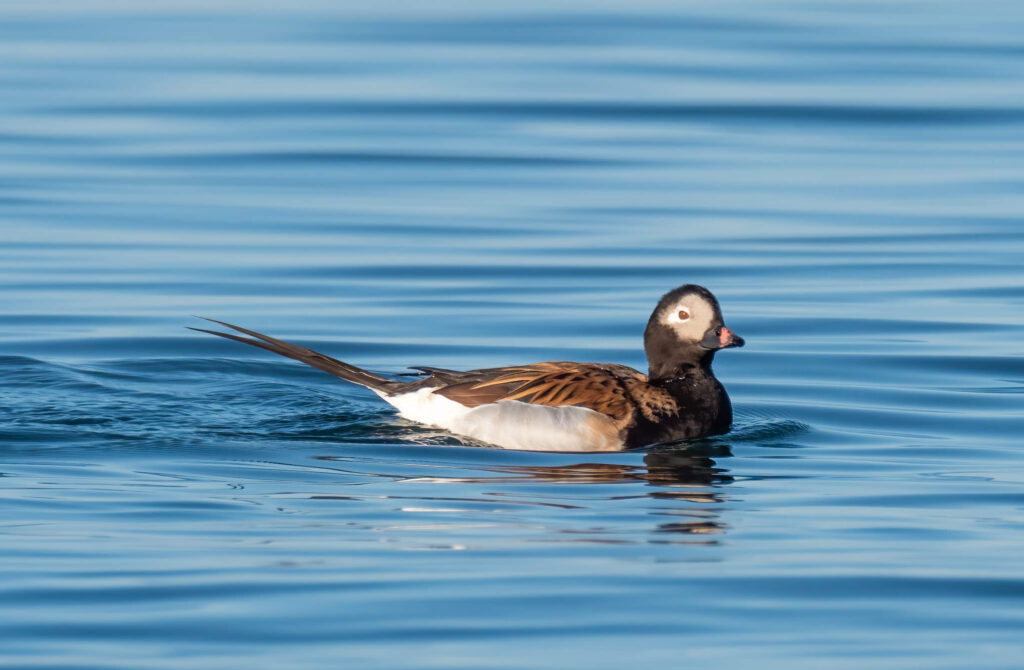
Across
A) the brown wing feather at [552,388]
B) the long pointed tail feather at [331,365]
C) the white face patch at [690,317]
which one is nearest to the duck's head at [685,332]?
the white face patch at [690,317]

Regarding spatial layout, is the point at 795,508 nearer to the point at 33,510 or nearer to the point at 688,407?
the point at 688,407

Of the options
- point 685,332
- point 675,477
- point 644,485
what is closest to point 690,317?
point 685,332

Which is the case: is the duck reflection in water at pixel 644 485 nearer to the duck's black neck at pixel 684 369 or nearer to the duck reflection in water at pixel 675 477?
the duck reflection in water at pixel 675 477

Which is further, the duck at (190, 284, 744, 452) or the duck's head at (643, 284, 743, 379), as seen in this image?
the duck's head at (643, 284, 743, 379)

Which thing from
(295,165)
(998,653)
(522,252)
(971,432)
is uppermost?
(295,165)

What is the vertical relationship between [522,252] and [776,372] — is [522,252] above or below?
above

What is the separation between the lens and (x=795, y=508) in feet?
31.8

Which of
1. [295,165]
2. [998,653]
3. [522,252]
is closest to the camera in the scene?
[998,653]

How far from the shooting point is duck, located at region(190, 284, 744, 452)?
11.5 metres

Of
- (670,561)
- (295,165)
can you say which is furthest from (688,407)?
(295,165)

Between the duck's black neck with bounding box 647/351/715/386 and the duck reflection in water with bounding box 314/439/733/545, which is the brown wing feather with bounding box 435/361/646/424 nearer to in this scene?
the duck's black neck with bounding box 647/351/715/386

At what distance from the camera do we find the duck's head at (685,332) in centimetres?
1190

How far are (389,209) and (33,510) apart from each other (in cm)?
1137

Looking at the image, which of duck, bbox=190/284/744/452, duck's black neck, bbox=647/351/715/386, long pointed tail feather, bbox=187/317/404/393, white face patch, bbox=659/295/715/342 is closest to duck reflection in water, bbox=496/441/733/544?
duck, bbox=190/284/744/452
